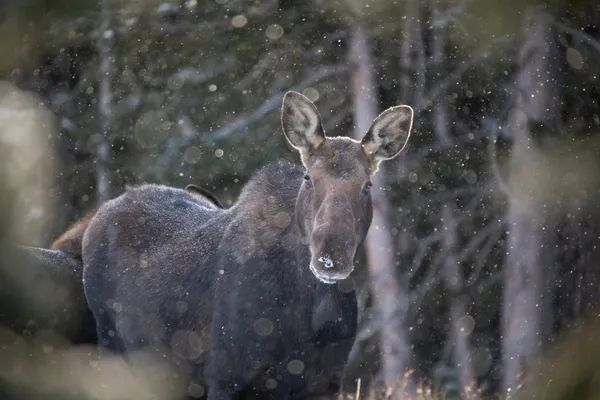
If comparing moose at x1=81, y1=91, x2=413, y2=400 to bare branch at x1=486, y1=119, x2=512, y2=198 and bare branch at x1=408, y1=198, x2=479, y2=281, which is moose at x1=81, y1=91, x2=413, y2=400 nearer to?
bare branch at x1=486, y1=119, x2=512, y2=198

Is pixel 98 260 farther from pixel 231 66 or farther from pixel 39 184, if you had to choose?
pixel 231 66

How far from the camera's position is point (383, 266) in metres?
14.2

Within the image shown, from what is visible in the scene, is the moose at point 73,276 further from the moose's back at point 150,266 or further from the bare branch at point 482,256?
the bare branch at point 482,256

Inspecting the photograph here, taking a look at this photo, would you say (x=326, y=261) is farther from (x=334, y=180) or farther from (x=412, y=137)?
(x=412, y=137)

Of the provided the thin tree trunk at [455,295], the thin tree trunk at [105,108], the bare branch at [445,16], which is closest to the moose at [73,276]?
the thin tree trunk at [105,108]

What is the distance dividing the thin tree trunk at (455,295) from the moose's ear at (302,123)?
9.51 meters

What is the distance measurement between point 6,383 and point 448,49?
49.4ft

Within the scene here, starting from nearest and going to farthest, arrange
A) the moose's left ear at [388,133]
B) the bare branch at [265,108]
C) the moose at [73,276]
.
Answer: the moose's left ear at [388,133] → the moose at [73,276] → the bare branch at [265,108]

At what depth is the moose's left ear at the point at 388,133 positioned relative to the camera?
20.4 feet

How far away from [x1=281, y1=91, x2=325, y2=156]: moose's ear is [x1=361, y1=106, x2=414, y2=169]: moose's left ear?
1.29ft

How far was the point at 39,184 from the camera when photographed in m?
1.01

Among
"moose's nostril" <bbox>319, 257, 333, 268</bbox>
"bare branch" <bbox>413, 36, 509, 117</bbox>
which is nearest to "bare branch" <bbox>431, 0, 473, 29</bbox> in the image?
"bare branch" <bbox>413, 36, 509, 117</bbox>

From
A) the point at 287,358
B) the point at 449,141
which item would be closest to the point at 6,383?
the point at 287,358

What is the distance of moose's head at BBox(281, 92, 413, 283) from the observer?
5.08 metres
